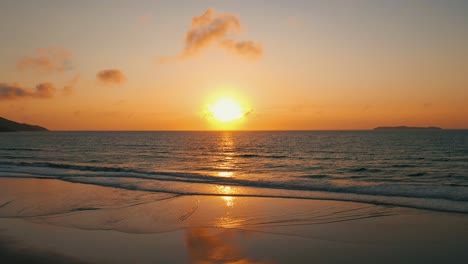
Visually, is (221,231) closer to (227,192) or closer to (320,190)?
(227,192)

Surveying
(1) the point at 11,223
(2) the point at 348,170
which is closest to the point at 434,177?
(2) the point at 348,170

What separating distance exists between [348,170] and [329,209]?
18.8 meters

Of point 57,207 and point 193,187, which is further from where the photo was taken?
point 193,187

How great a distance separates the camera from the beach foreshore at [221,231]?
902 centimetres

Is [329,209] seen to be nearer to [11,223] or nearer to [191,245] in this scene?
[191,245]

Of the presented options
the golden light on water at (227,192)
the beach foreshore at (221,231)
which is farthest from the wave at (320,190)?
the beach foreshore at (221,231)

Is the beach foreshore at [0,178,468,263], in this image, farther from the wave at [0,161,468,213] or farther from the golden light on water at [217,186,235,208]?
the wave at [0,161,468,213]

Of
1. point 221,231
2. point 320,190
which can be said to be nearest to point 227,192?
point 320,190

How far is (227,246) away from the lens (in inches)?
385

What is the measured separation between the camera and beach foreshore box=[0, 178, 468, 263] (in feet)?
29.6

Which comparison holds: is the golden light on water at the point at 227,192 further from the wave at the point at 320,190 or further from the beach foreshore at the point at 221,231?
the wave at the point at 320,190

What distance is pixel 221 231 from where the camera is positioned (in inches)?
452

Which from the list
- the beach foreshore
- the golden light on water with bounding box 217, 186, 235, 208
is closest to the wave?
the golden light on water with bounding box 217, 186, 235, 208

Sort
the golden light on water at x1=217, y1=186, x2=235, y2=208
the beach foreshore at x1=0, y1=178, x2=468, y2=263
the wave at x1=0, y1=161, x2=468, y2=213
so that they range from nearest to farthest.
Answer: the beach foreshore at x1=0, y1=178, x2=468, y2=263, the golden light on water at x1=217, y1=186, x2=235, y2=208, the wave at x1=0, y1=161, x2=468, y2=213
